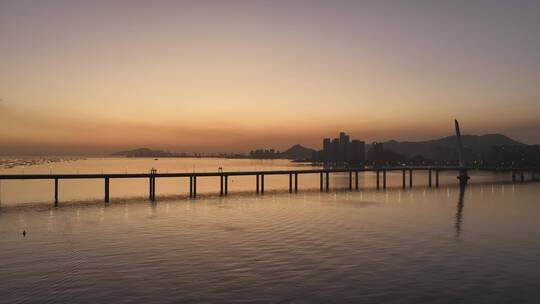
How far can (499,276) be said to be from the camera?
94.0 ft

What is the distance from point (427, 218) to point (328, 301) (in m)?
40.8

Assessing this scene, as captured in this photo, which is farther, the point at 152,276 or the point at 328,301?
the point at 152,276

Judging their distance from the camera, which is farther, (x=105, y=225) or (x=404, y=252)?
(x=105, y=225)

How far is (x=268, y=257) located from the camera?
33.4 m

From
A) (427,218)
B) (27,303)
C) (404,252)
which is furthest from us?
(427,218)

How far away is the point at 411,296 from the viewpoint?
24.2 m

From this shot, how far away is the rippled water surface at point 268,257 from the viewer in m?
24.6

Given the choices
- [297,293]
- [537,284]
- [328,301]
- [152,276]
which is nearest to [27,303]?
[152,276]

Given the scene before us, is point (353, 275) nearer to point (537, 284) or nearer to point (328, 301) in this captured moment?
point (328, 301)

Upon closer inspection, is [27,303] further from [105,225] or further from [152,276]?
[105,225]

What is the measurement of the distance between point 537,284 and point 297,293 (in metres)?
15.7

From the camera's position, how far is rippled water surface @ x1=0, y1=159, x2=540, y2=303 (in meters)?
24.6

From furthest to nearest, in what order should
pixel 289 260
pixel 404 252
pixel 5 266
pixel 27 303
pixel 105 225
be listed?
pixel 105 225 → pixel 404 252 → pixel 289 260 → pixel 5 266 → pixel 27 303

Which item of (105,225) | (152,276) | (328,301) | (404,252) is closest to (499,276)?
(404,252)
